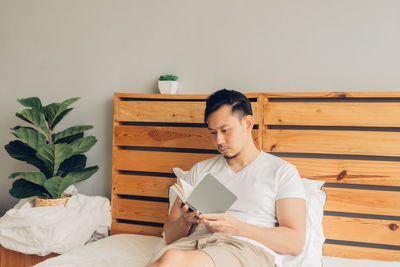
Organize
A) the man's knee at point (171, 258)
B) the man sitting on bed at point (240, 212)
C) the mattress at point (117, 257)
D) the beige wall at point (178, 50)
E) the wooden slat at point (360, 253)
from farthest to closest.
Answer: the beige wall at point (178, 50)
the wooden slat at point (360, 253)
the mattress at point (117, 257)
the man sitting on bed at point (240, 212)
the man's knee at point (171, 258)

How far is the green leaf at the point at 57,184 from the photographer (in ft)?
6.98

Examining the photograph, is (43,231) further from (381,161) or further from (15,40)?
(381,161)

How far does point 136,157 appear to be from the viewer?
229 centimetres

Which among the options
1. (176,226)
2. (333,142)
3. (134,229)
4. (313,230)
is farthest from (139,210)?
(333,142)

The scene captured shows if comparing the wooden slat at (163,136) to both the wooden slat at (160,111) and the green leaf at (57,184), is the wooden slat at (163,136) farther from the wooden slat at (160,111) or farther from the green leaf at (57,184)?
the green leaf at (57,184)

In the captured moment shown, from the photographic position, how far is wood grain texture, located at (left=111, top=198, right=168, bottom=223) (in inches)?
88.2

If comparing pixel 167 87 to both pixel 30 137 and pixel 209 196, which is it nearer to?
pixel 30 137

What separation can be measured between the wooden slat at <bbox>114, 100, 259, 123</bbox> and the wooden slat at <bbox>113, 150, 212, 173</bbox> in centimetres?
19

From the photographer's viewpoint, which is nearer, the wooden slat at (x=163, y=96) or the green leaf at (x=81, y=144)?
the wooden slat at (x=163, y=96)

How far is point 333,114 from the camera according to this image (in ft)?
6.28

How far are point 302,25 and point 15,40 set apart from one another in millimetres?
1993

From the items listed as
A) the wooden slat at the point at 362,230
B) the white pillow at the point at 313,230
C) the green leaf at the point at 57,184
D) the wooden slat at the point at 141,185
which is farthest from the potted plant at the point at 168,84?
the wooden slat at the point at 362,230

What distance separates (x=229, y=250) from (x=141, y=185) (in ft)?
3.46

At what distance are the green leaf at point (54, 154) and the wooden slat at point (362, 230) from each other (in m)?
1.46
